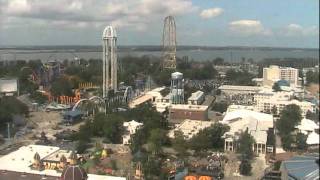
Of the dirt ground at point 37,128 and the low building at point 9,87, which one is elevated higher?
the low building at point 9,87

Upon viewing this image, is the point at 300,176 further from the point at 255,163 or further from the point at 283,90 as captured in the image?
the point at 283,90

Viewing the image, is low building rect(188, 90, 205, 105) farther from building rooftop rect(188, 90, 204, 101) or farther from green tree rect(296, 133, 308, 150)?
green tree rect(296, 133, 308, 150)

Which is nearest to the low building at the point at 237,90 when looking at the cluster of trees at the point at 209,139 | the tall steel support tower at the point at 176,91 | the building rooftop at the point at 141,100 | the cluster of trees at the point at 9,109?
the tall steel support tower at the point at 176,91

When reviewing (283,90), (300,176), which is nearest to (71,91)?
(283,90)

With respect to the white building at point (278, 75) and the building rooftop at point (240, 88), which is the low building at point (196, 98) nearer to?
the building rooftop at point (240, 88)

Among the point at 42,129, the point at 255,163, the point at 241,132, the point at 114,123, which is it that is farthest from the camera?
the point at 42,129
